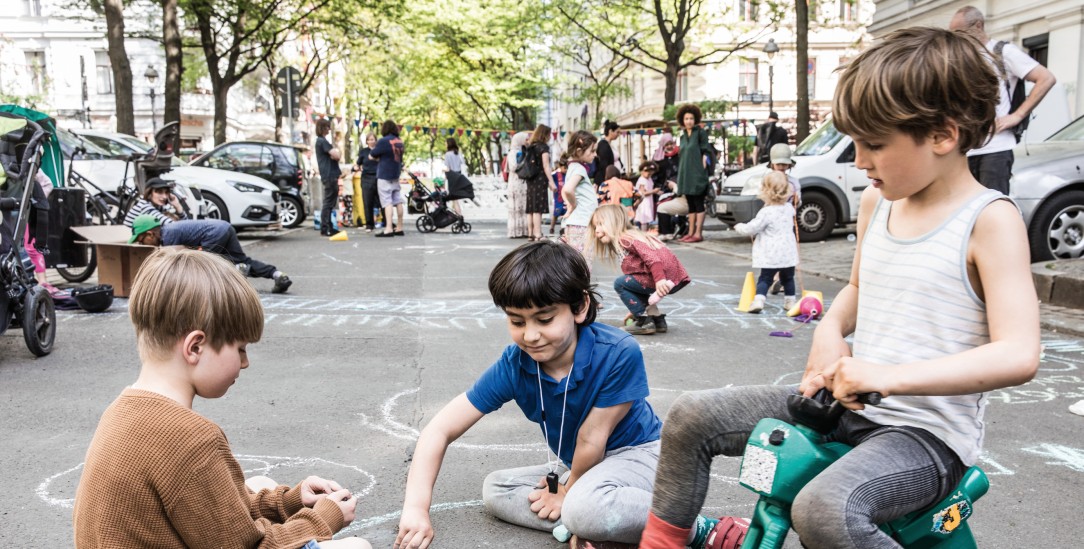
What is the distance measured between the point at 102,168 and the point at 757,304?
8.76 meters

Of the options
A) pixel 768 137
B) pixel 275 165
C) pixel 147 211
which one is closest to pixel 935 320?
pixel 147 211

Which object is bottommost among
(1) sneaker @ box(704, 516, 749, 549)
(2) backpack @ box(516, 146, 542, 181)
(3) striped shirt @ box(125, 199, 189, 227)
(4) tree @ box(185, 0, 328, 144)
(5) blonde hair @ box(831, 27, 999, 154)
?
(1) sneaker @ box(704, 516, 749, 549)

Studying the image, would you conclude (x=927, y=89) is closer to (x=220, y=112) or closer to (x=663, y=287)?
(x=663, y=287)

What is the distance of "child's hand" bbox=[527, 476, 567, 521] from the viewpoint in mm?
2939

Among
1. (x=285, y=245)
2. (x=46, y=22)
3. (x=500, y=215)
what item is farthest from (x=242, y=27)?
(x=46, y=22)

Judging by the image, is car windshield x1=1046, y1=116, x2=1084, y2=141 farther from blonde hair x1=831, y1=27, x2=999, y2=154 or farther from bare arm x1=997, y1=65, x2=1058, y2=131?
blonde hair x1=831, y1=27, x2=999, y2=154

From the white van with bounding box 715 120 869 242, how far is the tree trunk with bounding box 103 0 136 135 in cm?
1067

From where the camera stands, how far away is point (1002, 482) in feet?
11.1

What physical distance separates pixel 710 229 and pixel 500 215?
6815 millimetres

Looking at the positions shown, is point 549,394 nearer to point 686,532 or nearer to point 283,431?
point 686,532

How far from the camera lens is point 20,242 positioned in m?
5.90

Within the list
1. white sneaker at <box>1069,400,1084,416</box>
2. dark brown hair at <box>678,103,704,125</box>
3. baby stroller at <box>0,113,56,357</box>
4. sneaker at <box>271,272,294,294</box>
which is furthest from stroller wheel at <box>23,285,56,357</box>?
dark brown hair at <box>678,103,704,125</box>

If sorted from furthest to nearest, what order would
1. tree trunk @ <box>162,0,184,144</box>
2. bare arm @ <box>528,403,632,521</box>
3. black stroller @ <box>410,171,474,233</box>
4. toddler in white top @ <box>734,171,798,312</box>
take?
tree trunk @ <box>162,0,184,144</box> < black stroller @ <box>410,171,474,233</box> < toddler in white top @ <box>734,171,798,312</box> < bare arm @ <box>528,403,632,521</box>

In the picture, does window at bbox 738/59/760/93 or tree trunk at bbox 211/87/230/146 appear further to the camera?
window at bbox 738/59/760/93
